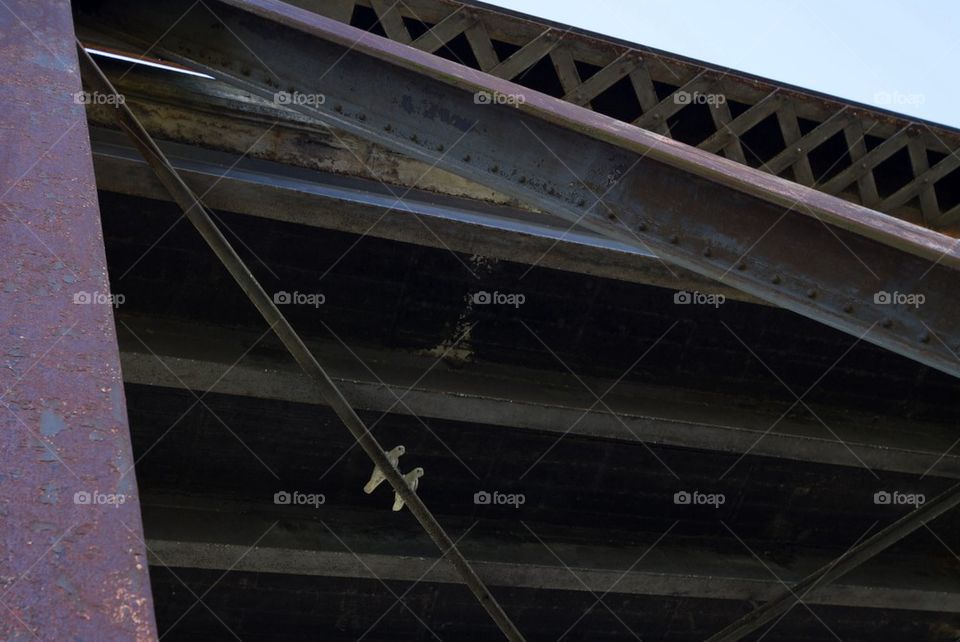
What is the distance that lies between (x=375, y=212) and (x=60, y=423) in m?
5.45

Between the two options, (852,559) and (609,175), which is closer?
(609,175)

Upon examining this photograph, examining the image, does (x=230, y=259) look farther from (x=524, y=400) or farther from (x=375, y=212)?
(x=524, y=400)

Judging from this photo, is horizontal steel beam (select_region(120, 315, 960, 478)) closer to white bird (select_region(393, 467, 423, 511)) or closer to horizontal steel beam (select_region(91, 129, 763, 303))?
white bird (select_region(393, 467, 423, 511))

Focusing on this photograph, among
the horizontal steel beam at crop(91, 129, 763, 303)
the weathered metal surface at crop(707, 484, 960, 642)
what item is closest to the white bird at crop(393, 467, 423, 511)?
the horizontal steel beam at crop(91, 129, 763, 303)

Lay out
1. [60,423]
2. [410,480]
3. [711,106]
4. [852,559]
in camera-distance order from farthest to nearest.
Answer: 1. [711,106]
2. [852,559]
3. [410,480]
4. [60,423]

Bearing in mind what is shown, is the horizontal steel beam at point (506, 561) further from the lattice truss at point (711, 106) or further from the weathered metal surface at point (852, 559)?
the lattice truss at point (711, 106)

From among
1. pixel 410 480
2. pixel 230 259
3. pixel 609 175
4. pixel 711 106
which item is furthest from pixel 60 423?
pixel 711 106

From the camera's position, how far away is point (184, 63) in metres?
5.60

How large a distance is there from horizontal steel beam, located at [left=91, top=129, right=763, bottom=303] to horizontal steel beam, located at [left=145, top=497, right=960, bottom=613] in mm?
2550

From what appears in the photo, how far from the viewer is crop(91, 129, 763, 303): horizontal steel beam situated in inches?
259

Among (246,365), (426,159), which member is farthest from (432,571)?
(426,159)

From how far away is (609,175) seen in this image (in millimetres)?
4297

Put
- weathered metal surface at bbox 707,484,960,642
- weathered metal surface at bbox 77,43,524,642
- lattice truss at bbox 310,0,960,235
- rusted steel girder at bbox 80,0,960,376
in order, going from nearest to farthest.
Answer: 1. rusted steel girder at bbox 80,0,960,376
2. weathered metal surface at bbox 77,43,524,642
3. weathered metal surface at bbox 707,484,960,642
4. lattice truss at bbox 310,0,960,235

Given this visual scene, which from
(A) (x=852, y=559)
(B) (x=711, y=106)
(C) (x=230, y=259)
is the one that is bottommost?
(A) (x=852, y=559)
